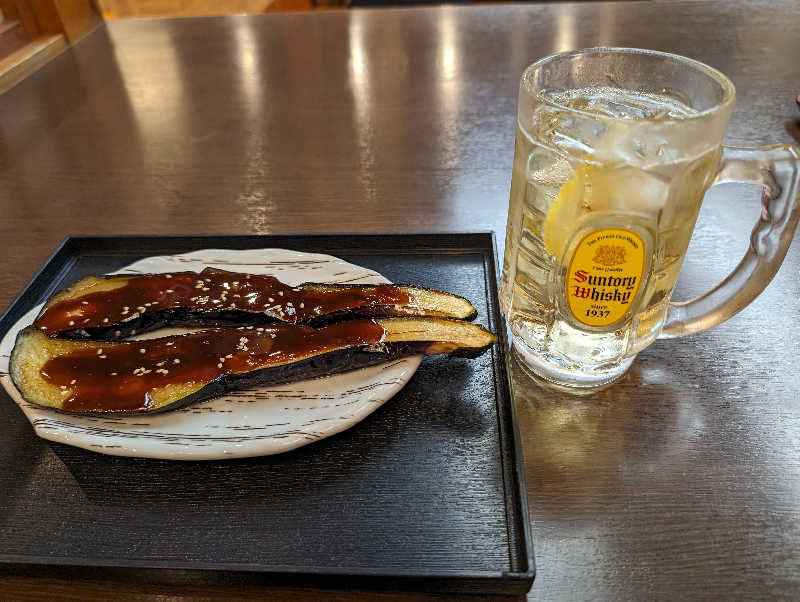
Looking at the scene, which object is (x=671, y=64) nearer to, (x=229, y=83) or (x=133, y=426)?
(x=133, y=426)

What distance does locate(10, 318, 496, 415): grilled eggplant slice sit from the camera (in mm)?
581

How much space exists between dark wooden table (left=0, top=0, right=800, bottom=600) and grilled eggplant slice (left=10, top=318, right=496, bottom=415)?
0.44ft

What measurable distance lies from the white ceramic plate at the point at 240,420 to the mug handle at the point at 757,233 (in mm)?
282

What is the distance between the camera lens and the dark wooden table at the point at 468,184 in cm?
50

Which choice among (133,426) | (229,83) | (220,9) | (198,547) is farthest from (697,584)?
(220,9)

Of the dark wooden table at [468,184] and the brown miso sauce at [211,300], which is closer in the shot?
the dark wooden table at [468,184]

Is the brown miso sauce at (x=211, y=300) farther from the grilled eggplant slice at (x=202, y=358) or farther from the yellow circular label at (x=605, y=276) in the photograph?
the yellow circular label at (x=605, y=276)

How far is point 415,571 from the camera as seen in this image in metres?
0.46

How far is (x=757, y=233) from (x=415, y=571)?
43cm

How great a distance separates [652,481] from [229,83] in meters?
1.30

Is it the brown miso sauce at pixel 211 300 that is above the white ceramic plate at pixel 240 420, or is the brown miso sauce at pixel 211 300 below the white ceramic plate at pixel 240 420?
above

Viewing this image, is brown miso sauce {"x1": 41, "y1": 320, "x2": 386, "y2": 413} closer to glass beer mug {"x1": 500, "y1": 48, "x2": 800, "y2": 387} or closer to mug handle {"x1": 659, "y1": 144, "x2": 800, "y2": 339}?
glass beer mug {"x1": 500, "y1": 48, "x2": 800, "y2": 387}

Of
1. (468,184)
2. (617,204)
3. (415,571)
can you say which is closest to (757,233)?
(617,204)

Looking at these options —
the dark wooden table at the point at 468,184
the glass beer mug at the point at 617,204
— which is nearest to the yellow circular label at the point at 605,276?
the glass beer mug at the point at 617,204
